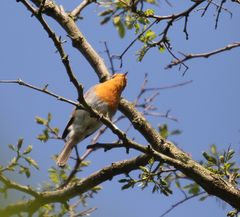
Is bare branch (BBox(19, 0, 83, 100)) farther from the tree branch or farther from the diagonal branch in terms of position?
the diagonal branch

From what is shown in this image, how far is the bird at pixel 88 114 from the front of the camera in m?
6.02

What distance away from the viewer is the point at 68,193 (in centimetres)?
382

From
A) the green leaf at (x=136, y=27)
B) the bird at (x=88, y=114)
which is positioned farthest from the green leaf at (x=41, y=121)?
the green leaf at (x=136, y=27)

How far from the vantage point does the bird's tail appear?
5477mm

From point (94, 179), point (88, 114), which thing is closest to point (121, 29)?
point (94, 179)

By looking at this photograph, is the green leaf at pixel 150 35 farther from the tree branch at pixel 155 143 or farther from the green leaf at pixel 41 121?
the green leaf at pixel 41 121

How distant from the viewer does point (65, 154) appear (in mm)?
5738

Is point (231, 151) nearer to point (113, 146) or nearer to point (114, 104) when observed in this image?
point (113, 146)

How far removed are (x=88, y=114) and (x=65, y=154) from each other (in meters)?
0.72

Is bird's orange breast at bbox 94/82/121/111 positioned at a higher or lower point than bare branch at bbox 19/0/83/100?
higher

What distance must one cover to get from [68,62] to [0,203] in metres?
1.90

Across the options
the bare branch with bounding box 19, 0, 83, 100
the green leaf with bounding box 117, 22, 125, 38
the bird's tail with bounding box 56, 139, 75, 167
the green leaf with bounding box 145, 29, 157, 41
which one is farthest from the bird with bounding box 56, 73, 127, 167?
the bare branch with bounding box 19, 0, 83, 100

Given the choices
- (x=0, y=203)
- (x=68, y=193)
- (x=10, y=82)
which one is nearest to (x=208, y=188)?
(x=68, y=193)

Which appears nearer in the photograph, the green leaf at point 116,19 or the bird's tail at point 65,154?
the green leaf at point 116,19
